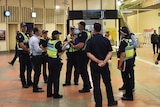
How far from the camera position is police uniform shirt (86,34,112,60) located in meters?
5.14

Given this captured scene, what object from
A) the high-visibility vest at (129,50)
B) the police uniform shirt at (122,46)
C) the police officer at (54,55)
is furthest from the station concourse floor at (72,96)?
the police uniform shirt at (122,46)

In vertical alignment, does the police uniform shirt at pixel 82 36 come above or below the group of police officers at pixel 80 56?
above

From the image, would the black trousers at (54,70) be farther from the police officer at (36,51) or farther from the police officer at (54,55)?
the police officer at (36,51)

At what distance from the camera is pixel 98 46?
5137 millimetres

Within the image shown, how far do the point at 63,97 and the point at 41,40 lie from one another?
61.3 inches

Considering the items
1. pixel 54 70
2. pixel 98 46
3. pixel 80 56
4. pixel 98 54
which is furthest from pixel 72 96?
pixel 98 46

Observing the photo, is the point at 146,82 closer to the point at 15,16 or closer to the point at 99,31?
the point at 99,31

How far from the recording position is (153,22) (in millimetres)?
29469

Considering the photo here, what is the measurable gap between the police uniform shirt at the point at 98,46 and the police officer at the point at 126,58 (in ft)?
2.50

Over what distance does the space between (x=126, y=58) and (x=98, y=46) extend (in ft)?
3.81

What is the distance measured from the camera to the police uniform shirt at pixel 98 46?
514cm

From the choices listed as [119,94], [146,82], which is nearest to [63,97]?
[119,94]

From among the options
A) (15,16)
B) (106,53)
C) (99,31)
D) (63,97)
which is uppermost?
(15,16)

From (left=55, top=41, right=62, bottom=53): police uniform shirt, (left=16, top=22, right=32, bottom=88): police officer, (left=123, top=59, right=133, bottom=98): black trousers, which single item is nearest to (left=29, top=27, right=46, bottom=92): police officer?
(left=16, top=22, right=32, bottom=88): police officer
